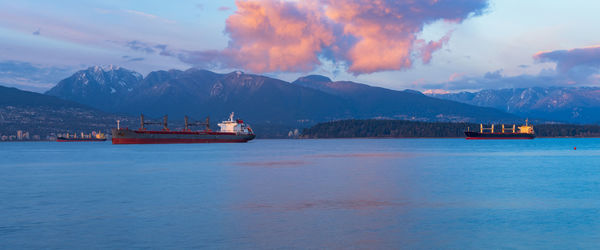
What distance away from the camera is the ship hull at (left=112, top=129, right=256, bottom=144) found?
176 metres

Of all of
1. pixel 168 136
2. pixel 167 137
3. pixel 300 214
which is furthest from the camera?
pixel 168 136

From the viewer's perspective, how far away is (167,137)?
182m

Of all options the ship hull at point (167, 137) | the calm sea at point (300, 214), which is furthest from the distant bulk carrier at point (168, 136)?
the calm sea at point (300, 214)

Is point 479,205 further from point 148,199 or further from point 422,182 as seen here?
point 148,199

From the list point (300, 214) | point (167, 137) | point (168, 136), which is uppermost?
point (168, 136)

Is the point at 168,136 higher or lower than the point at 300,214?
higher

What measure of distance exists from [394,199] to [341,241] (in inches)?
524

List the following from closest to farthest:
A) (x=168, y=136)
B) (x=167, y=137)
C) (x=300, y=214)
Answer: (x=300, y=214), (x=167, y=137), (x=168, y=136)

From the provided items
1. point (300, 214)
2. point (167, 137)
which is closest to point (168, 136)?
point (167, 137)

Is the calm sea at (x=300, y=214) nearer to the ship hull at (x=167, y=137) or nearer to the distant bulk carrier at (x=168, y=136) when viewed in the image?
the distant bulk carrier at (x=168, y=136)

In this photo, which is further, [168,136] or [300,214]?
[168,136]

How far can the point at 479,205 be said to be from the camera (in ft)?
98.4

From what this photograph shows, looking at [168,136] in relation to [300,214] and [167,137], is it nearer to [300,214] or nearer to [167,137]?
[167,137]

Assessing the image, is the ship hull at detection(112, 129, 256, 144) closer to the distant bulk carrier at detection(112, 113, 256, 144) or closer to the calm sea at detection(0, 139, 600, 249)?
the distant bulk carrier at detection(112, 113, 256, 144)
